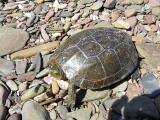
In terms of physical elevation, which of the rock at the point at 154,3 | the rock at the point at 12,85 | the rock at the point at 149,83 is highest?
the rock at the point at 154,3

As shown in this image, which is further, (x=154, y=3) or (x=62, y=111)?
(x=154, y=3)

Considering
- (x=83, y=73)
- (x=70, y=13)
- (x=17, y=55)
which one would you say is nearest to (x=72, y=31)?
(x=70, y=13)

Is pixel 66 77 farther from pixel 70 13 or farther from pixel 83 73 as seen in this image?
pixel 70 13

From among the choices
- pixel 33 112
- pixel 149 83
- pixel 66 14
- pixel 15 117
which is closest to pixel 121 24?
pixel 66 14

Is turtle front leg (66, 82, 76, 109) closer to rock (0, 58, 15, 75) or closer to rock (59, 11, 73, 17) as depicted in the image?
rock (0, 58, 15, 75)

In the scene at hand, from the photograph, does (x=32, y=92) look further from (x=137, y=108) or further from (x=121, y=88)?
(x=137, y=108)

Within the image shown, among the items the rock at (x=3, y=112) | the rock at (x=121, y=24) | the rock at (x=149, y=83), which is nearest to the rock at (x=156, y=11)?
the rock at (x=121, y=24)

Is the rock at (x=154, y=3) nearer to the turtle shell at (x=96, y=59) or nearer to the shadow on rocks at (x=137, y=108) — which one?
the turtle shell at (x=96, y=59)

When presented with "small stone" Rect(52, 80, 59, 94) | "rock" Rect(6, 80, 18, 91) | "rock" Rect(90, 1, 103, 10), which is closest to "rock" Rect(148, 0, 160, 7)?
"rock" Rect(90, 1, 103, 10)
